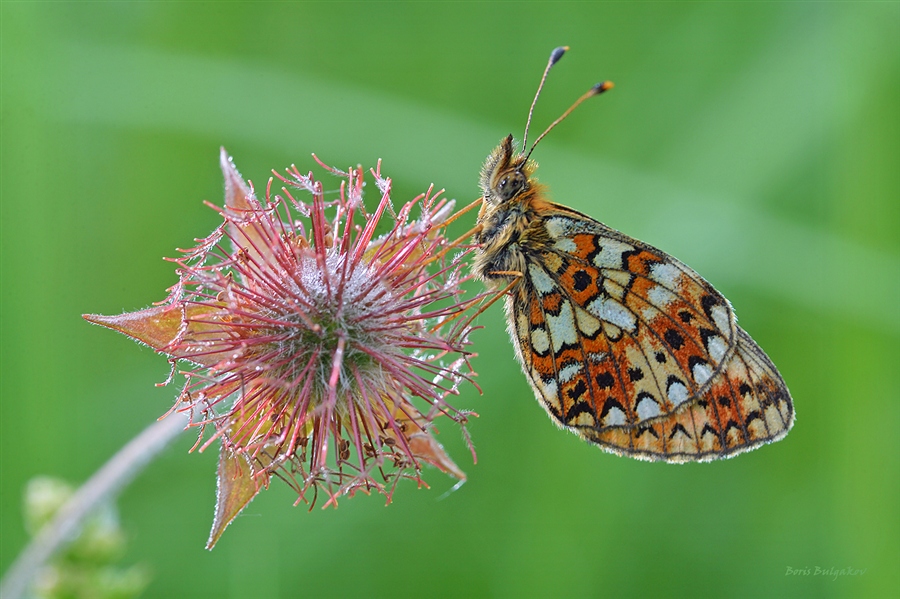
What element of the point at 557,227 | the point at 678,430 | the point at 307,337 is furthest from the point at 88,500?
the point at 678,430

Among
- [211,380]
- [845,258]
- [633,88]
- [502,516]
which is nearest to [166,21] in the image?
[211,380]

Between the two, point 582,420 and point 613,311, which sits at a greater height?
point 613,311

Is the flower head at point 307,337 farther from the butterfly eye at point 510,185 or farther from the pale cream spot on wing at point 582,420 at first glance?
the pale cream spot on wing at point 582,420

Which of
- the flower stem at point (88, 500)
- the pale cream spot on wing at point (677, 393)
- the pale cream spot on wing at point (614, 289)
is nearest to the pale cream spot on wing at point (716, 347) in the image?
the pale cream spot on wing at point (677, 393)

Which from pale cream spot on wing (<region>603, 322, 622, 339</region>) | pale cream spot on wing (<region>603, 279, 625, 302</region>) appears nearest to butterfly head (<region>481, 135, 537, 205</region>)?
pale cream spot on wing (<region>603, 279, 625, 302</region>)

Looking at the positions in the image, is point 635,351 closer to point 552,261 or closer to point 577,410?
point 577,410
